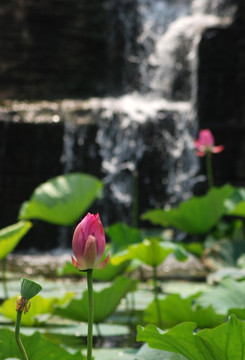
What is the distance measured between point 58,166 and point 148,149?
68 centimetres

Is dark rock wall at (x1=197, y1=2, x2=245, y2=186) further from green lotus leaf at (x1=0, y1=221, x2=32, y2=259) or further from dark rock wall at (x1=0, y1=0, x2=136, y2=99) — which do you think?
green lotus leaf at (x1=0, y1=221, x2=32, y2=259)

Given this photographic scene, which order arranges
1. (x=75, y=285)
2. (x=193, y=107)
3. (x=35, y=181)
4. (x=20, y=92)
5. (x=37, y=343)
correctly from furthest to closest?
1. (x=20, y=92)
2. (x=193, y=107)
3. (x=35, y=181)
4. (x=75, y=285)
5. (x=37, y=343)

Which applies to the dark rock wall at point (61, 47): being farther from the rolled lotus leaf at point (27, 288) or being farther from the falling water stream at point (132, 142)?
the rolled lotus leaf at point (27, 288)

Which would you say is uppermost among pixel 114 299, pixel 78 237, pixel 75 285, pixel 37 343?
pixel 78 237

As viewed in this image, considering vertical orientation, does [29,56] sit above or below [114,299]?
above

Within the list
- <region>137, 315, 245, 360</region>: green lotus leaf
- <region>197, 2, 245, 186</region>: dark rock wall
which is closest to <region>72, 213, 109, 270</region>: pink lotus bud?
<region>137, 315, 245, 360</region>: green lotus leaf

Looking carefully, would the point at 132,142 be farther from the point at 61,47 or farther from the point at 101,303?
the point at 101,303

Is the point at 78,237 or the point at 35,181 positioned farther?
the point at 35,181

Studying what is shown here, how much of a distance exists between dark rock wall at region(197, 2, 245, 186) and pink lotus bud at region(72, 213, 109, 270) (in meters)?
4.07

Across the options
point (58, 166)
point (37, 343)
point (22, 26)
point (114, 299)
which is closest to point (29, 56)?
point (22, 26)

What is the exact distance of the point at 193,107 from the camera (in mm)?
5395

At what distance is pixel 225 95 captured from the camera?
491 centimetres

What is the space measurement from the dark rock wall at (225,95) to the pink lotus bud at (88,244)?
13.4 feet

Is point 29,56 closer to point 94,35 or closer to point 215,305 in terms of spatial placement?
point 94,35
